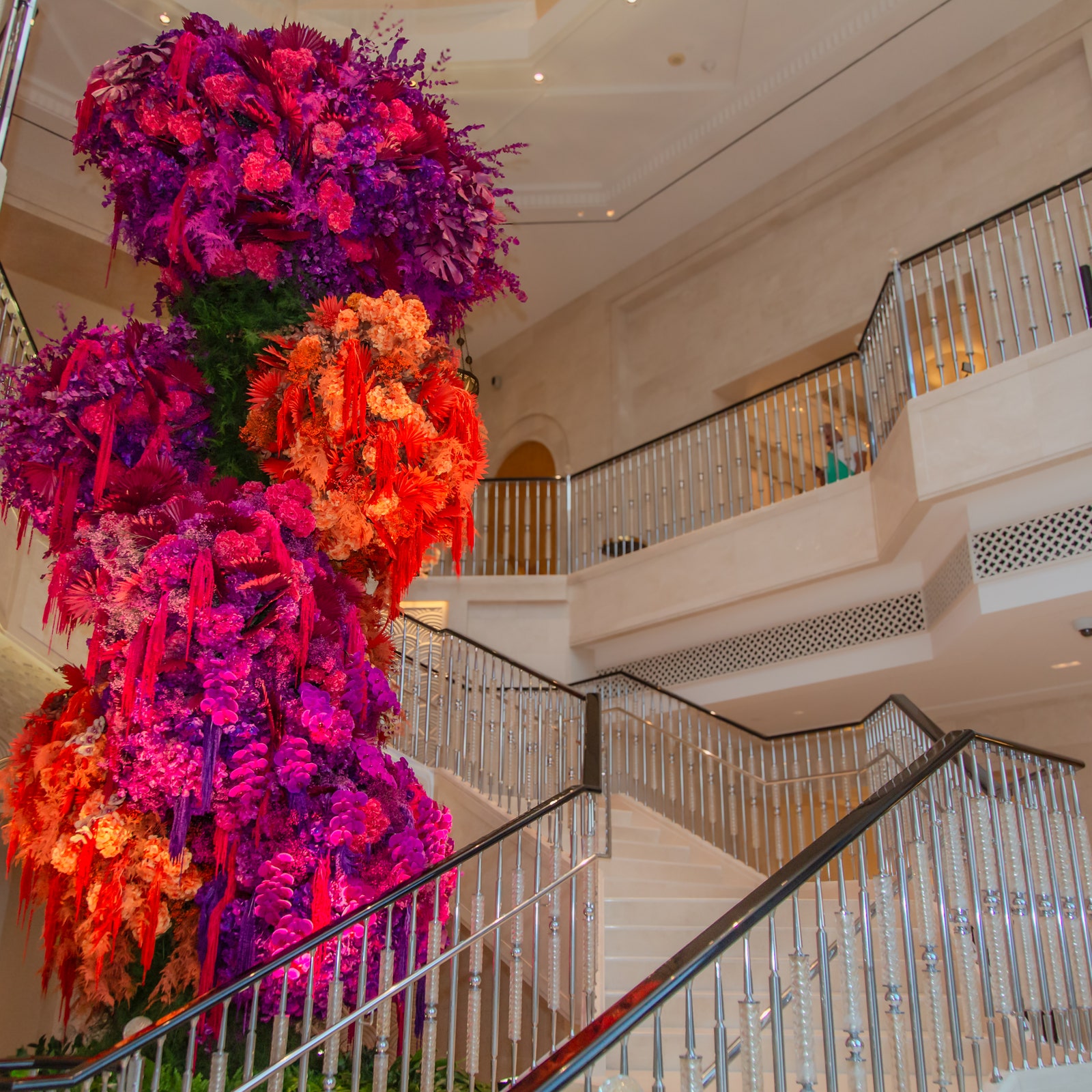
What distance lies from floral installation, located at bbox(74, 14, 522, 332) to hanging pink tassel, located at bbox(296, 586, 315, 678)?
3.74 ft

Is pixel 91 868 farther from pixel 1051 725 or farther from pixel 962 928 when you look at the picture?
pixel 1051 725

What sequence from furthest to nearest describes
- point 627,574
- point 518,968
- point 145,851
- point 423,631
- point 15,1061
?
point 627,574 → point 423,631 → point 518,968 → point 15,1061 → point 145,851

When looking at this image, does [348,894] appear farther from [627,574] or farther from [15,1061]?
[627,574]

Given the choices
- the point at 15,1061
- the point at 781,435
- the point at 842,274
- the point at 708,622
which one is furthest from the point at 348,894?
the point at 842,274

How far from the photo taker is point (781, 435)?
9227 millimetres

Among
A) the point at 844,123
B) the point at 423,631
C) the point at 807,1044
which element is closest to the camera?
the point at 807,1044

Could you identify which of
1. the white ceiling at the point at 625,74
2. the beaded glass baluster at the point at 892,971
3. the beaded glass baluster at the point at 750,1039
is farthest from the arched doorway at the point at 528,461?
the beaded glass baluster at the point at 750,1039

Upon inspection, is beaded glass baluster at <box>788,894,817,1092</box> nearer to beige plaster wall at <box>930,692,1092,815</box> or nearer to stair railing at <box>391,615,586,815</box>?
stair railing at <box>391,615,586,815</box>

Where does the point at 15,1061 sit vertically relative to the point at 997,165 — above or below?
below

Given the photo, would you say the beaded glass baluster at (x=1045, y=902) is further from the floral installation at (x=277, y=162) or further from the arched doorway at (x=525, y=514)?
the arched doorway at (x=525, y=514)

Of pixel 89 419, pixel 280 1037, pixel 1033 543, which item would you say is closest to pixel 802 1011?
pixel 280 1037

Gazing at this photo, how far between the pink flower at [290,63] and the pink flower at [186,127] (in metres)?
0.32

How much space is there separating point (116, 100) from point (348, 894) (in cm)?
274

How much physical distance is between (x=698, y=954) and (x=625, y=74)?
9.51 metres
